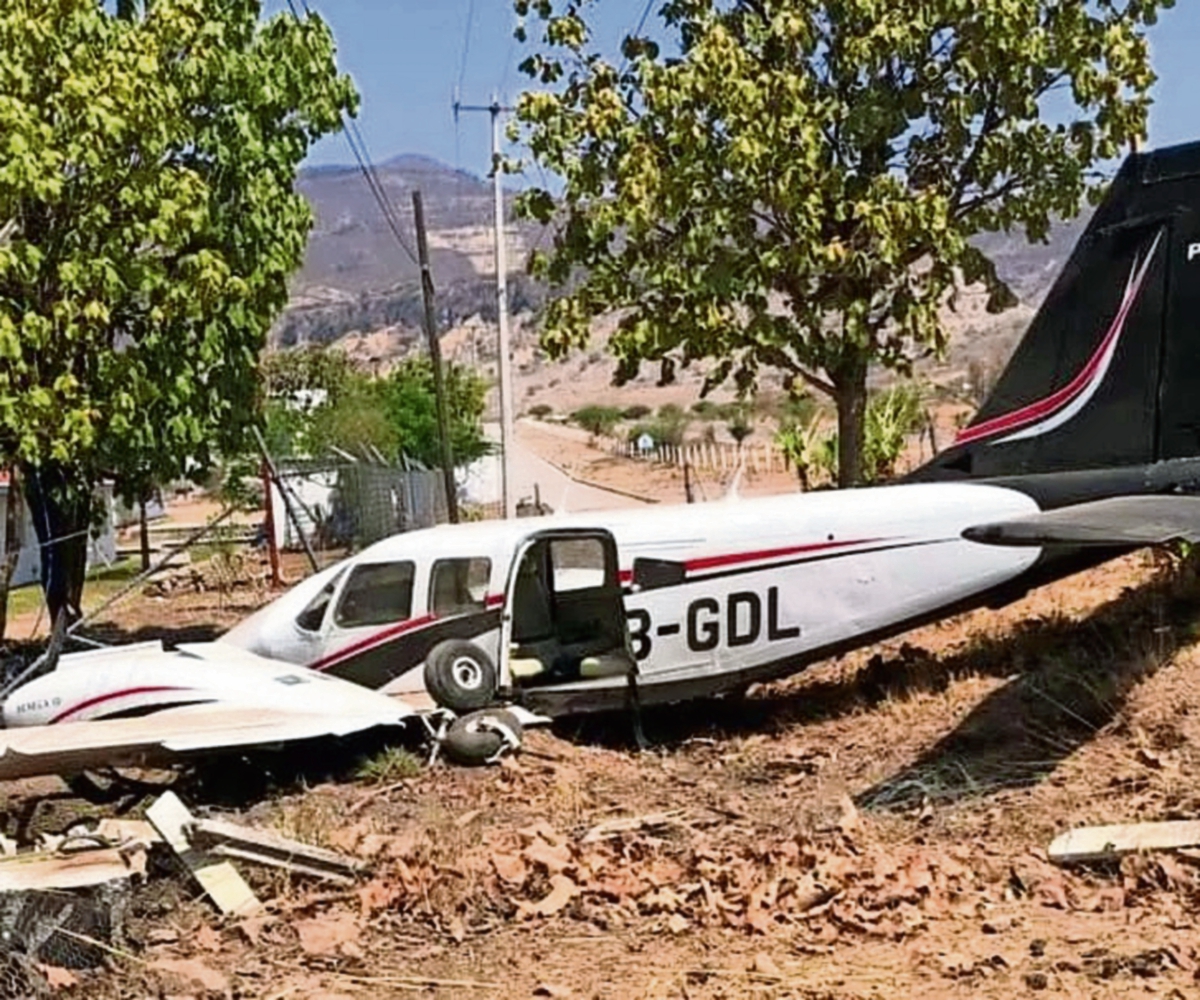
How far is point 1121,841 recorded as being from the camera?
25.6 ft

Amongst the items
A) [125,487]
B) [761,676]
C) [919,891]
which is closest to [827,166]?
[761,676]

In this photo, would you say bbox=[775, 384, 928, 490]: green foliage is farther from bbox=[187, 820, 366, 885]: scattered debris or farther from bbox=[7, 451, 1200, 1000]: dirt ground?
bbox=[187, 820, 366, 885]: scattered debris

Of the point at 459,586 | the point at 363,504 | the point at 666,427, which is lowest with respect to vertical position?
the point at 666,427

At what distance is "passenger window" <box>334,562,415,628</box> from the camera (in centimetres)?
1248

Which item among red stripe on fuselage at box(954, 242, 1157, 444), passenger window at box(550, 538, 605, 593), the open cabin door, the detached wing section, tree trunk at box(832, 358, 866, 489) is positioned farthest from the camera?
tree trunk at box(832, 358, 866, 489)

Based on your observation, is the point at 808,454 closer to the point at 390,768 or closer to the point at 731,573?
the point at 731,573

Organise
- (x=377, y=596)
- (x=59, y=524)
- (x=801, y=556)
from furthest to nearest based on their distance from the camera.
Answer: (x=59, y=524) → (x=377, y=596) → (x=801, y=556)

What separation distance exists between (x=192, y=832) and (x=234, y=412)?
10.1 meters

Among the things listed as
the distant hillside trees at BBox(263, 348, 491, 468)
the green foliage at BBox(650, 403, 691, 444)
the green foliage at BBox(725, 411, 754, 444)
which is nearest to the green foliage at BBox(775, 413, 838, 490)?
the distant hillside trees at BBox(263, 348, 491, 468)

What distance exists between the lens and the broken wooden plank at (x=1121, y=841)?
767 centimetres

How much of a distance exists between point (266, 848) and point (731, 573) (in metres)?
4.65

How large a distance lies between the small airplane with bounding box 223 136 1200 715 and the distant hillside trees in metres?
31.4

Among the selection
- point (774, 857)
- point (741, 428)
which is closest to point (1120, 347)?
point (774, 857)

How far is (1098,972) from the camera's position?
6488 mm
